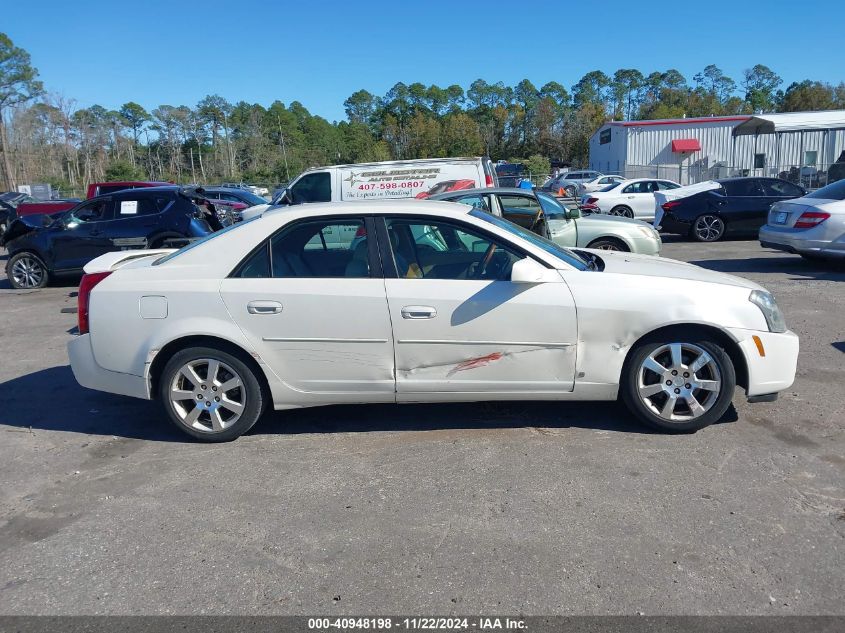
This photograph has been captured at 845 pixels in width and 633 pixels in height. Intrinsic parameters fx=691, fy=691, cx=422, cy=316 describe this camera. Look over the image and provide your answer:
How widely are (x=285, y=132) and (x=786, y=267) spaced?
76747 mm

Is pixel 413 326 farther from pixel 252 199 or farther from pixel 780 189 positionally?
pixel 252 199

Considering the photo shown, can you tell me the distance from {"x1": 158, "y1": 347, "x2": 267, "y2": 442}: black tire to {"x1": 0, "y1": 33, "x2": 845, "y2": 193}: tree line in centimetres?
4947

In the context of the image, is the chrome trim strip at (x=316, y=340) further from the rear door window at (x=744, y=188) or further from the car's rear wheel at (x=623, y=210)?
the car's rear wheel at (x=623, y=210)

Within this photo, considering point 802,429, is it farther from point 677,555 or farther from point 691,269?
point 677,555

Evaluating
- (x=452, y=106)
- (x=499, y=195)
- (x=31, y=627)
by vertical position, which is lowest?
(x=31, y=627)

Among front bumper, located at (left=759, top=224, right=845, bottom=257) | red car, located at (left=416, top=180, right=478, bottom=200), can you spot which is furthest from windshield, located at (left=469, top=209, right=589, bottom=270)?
red car, located at (left=416, top=180, right=478, bottom=200)

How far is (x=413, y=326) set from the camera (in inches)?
177

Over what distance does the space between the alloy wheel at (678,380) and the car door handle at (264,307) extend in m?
2.42

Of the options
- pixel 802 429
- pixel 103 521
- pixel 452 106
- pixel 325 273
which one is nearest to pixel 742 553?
pixel 802 429

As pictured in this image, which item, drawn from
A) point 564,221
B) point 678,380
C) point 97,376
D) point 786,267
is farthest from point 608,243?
point 97,376

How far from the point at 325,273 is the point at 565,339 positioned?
1.65 metres

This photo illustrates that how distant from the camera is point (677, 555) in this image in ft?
10.6

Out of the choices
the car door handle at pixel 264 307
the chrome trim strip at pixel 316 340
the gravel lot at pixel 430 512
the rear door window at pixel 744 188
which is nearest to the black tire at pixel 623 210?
the rear door window at pixel 744 188

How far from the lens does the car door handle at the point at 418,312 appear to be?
4480 millimetres
